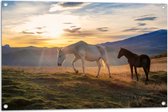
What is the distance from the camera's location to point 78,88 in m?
2.17

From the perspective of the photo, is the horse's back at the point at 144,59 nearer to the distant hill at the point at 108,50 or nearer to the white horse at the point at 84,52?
the distant hill at the point at 108,50

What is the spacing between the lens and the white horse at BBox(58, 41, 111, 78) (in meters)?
2.20

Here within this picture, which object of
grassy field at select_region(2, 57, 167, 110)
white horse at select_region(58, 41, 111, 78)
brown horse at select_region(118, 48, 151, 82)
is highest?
white horse at select_region(58, 41, 111, 78)

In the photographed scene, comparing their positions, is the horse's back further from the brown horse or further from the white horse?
the white horse

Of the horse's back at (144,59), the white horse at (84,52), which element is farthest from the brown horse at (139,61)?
the white horse at (84,52)

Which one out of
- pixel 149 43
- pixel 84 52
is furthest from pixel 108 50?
pixel 149 43

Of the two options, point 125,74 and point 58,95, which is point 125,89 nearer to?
point 125,74

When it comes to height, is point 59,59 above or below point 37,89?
above

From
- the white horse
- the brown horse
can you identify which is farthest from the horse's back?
the white horse

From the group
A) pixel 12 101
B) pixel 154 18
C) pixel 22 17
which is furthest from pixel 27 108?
pixel 154 18

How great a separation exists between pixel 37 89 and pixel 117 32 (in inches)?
24.2

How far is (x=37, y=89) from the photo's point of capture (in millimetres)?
2117

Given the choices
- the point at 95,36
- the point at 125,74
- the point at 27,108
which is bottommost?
the point at 27,108

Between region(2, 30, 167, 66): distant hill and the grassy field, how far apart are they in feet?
0.12
